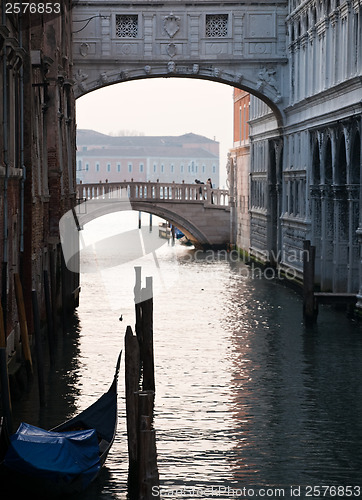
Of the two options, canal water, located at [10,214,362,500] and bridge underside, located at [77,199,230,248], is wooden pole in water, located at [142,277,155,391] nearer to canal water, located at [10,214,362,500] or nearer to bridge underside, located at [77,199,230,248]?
canal water, located at [10,214,362,500]

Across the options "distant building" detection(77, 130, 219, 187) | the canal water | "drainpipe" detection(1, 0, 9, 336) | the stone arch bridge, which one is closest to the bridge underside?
the stone arch bridge

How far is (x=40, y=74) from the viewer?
1570cm

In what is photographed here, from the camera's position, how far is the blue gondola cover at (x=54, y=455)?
7.80 meters

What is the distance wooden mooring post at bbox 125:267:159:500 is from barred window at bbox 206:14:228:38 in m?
11.2

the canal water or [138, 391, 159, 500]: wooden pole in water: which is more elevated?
[138, 391, 159, 500]: wooden pole in water

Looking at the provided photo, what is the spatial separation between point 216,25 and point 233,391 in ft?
40.0

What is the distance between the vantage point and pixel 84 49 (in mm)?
22312

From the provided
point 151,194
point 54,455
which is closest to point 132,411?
point 54,455

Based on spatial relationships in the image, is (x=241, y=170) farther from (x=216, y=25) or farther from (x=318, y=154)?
(x=318, y=154)

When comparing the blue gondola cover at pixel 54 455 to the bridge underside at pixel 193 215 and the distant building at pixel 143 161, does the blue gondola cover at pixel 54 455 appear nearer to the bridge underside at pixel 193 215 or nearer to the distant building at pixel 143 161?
the bridge underside at pixel 193 215

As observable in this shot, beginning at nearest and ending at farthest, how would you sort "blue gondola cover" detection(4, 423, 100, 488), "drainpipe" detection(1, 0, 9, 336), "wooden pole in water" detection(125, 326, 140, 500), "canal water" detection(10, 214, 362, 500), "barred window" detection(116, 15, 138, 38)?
"blue gondola cover" detection(4, 423, 100, 488)
"wooden pole in water" detection(125, 326, 140, 500)
"canal water" detection(10, 214, 362, 500)
"drainpipe" detection(1, 0, 9, 336)
"barred window" detection(116, 15, 138, 38)

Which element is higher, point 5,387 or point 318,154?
point 318,154

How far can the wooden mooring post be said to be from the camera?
24.1 feet

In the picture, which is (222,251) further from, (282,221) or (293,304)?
(293,304)
